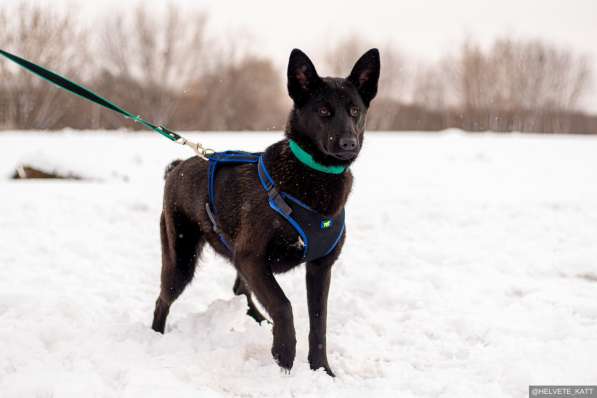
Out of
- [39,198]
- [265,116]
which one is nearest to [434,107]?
[265,116]

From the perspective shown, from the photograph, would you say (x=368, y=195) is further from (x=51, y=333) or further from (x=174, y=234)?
(x=51, y=333)

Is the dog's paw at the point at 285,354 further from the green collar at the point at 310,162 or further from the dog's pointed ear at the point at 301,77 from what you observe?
the dog's pointed ear at the point at 301,77

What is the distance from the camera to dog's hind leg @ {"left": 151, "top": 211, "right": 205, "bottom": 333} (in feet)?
11.5

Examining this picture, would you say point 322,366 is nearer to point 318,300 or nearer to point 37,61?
point 318,300

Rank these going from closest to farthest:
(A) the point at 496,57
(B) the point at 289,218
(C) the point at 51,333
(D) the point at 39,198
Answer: (B) the point at 289,218, (C) the point at 51,333, (D) the point at 39,198, (A) the point at 496,57

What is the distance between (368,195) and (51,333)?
7.01 metres

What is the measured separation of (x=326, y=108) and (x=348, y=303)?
1.80 m

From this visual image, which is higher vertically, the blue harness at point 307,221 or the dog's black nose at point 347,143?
the dog's black nose at point 347,143

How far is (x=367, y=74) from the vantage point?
3.16m

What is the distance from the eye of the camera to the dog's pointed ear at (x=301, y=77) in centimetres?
299

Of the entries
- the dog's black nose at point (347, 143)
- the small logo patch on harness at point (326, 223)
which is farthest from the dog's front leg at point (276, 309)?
the dog's black nose at point (347, 143)

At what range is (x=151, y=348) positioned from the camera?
3049 millimetres

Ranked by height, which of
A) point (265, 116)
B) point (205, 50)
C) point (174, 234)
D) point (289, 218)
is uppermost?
point (289, 218)

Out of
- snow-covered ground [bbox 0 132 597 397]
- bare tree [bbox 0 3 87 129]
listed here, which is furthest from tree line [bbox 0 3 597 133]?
snow-covered ground [bbox 0 132 597 397]
